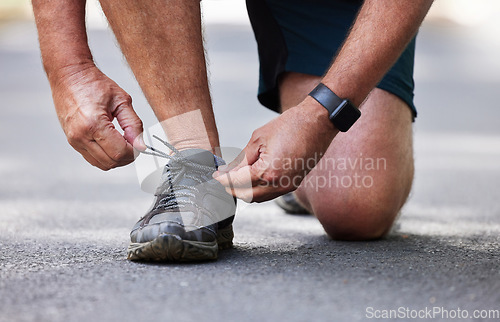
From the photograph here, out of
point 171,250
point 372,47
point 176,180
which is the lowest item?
point 171,250

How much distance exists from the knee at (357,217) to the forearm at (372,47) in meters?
0.47

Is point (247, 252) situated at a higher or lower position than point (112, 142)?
lower

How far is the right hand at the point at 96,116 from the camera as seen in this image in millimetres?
1348

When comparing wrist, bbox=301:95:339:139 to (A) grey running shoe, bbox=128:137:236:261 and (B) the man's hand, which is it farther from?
(A) grey running shoe, bbox=128:137:236:261

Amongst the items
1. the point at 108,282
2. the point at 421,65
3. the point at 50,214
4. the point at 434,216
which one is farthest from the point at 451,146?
the point at 421,65

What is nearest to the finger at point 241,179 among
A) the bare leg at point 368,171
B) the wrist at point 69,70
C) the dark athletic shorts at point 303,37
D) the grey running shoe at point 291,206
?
the wrist at point 69,70

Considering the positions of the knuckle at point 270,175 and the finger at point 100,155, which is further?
the finger at point 100,155

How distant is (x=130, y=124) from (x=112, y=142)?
0.22 feet

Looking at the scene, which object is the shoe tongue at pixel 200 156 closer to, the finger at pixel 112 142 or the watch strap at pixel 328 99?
the finger at pixel 112 142

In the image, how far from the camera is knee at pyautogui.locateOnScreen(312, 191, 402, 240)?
1721mm

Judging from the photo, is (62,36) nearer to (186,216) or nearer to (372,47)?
(186,216)

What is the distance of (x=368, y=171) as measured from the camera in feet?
5.90

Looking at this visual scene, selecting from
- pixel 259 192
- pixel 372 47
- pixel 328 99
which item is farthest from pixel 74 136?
pixel 372 47

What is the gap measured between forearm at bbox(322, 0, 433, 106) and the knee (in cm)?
47
